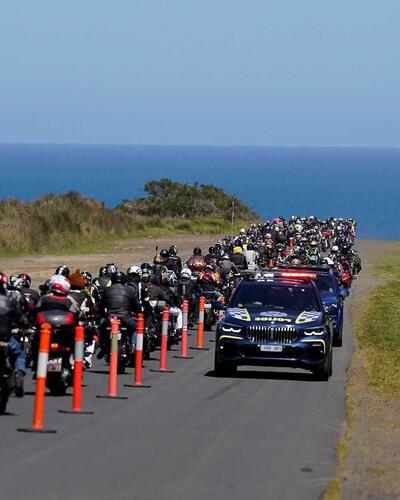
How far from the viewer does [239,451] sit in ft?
49.7

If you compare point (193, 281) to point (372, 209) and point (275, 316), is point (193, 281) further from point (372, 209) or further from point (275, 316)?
point (372, 209)

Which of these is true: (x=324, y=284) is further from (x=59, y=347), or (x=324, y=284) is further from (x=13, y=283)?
(x=59, y=347)

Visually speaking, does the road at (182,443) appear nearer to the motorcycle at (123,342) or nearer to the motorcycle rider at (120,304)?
the motorcycle at (123,342)

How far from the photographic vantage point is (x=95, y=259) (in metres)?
64.9

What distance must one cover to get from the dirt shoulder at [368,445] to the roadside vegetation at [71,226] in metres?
43.6

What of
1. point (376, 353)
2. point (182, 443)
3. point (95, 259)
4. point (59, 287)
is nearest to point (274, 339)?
point (59, 287)

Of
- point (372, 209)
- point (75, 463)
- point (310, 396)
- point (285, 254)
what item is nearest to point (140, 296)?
point (310, 396)

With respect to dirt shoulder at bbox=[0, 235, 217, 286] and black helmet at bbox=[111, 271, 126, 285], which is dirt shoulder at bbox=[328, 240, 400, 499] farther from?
dirt shoulder at bbox=[0, 235, 217, 286]

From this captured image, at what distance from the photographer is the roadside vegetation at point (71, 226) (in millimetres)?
68688

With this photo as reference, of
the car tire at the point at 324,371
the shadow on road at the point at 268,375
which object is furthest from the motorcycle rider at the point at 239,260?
the car tire at the point at 324,371

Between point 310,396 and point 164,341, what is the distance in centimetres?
403

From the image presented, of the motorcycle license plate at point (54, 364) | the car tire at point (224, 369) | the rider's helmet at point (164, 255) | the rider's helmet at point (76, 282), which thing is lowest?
the car tire at point (224, 369)

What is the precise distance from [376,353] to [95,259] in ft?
119

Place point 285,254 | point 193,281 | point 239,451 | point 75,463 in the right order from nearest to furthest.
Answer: point 75,463 < point 239,451 < point 193,281 < point 285,254
